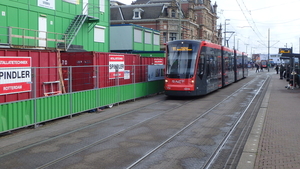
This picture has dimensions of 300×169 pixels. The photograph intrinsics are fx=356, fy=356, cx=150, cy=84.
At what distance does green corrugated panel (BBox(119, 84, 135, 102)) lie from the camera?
1962 cm

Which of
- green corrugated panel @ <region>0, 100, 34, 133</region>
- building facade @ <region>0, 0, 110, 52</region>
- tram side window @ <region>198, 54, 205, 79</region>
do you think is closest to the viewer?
green corrugated panel @ <region>0, 100, 34, 133</region>

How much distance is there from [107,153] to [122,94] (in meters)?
10.8

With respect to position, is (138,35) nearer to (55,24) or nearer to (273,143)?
(55,24)

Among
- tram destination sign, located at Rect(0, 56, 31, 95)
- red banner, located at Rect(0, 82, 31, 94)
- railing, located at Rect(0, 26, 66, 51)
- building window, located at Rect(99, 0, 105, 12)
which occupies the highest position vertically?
building window, located at Rect(99, 0, 105, 12)

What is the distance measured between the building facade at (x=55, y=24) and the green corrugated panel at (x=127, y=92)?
19.2ft

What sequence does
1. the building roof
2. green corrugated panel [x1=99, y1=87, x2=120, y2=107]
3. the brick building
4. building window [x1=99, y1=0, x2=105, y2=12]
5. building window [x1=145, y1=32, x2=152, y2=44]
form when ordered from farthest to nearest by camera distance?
the building roof, the brick building, building window [x1=145, y1=32, x2=152, y2=44], building window [x1=99, y1=0, x2=105, y2=12], green corrugated panel [x1=99, y1=87, x2=120, y2=107]

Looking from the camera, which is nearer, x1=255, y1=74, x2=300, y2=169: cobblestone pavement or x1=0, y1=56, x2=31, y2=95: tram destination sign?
x1=255, y1=74, x2=300, y2=169: cobblestone pavement

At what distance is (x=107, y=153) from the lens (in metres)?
8.94

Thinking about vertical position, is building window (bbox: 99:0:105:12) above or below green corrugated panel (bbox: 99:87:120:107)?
above

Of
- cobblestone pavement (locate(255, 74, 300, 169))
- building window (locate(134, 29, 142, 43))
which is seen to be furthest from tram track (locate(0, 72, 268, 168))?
building window (locate(134, 29, 142, 43))

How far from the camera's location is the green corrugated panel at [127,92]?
64.4 ft

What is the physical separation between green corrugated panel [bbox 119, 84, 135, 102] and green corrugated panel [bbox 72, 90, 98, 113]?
9.50 ft

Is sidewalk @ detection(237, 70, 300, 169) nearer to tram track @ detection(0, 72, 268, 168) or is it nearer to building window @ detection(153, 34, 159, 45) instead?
tram track @ detection(0, 72, 268, 168)

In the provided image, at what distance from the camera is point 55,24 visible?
1008 inches
